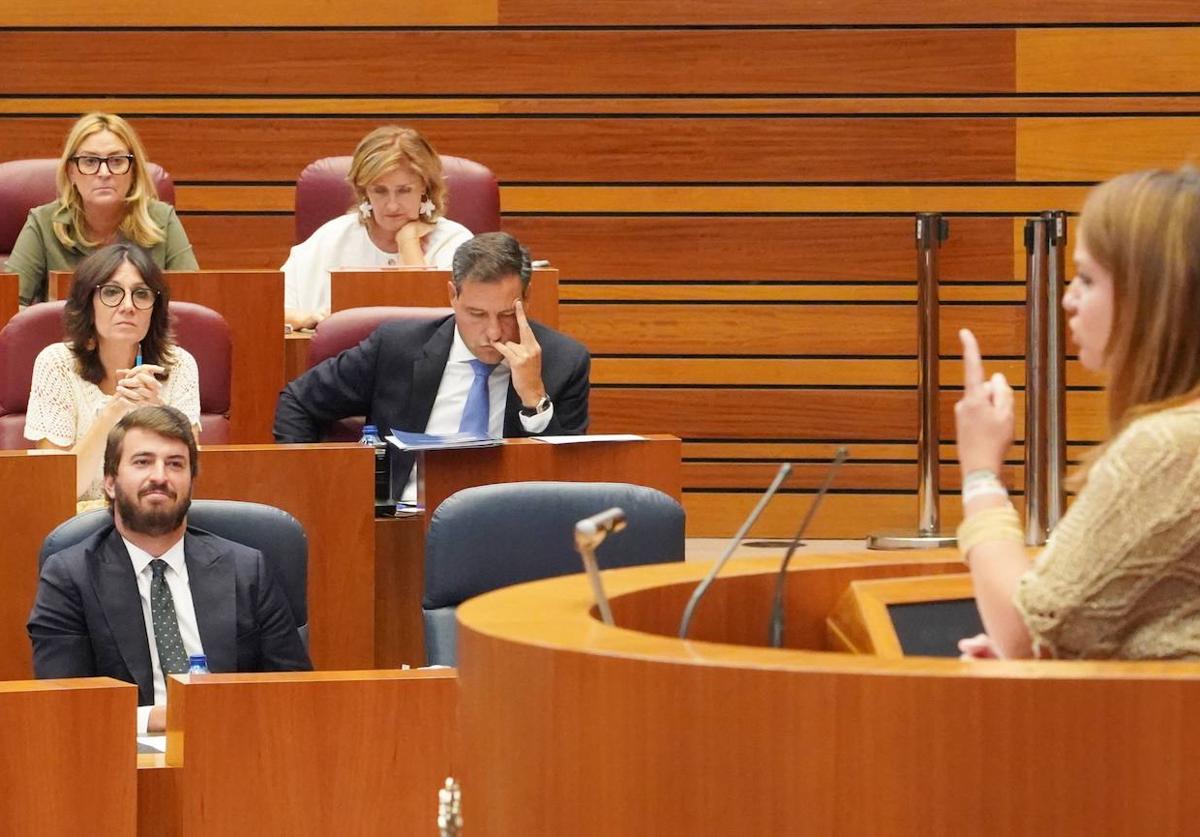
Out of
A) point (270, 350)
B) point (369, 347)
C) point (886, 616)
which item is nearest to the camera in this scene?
point (886, 616)

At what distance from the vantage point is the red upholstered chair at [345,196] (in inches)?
215

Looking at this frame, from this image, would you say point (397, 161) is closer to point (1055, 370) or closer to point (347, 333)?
point (347, 333)

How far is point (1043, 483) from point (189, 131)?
2793mm

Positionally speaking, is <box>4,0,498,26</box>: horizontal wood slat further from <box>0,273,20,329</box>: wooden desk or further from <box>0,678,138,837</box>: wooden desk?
<box>0,678,138,837</box>: wooden desk

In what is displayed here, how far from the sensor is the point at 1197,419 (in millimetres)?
1559

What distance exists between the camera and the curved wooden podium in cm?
146

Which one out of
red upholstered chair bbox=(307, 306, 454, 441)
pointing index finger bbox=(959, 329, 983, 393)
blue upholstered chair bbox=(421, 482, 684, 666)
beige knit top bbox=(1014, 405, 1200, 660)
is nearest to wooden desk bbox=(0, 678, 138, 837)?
blue upholstered chair bbox=(421, 482, 684, 666)

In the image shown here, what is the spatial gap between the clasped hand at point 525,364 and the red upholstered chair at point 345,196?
4.20 feet

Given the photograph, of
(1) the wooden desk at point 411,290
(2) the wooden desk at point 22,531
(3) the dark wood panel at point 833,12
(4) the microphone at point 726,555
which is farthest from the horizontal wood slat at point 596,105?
(4) the microphone at point 726,555

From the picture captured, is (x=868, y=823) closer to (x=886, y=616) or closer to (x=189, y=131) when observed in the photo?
(x=886, y=616)

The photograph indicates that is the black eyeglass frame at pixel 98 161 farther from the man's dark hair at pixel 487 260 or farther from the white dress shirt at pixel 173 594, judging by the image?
the white dress shirt at pixel 173 594

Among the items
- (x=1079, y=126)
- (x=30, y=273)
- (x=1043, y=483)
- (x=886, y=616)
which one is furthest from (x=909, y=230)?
(x=886, y=616)

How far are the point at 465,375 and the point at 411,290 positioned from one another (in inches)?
21.4

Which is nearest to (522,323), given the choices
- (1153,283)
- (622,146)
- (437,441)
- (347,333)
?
(347,333)
